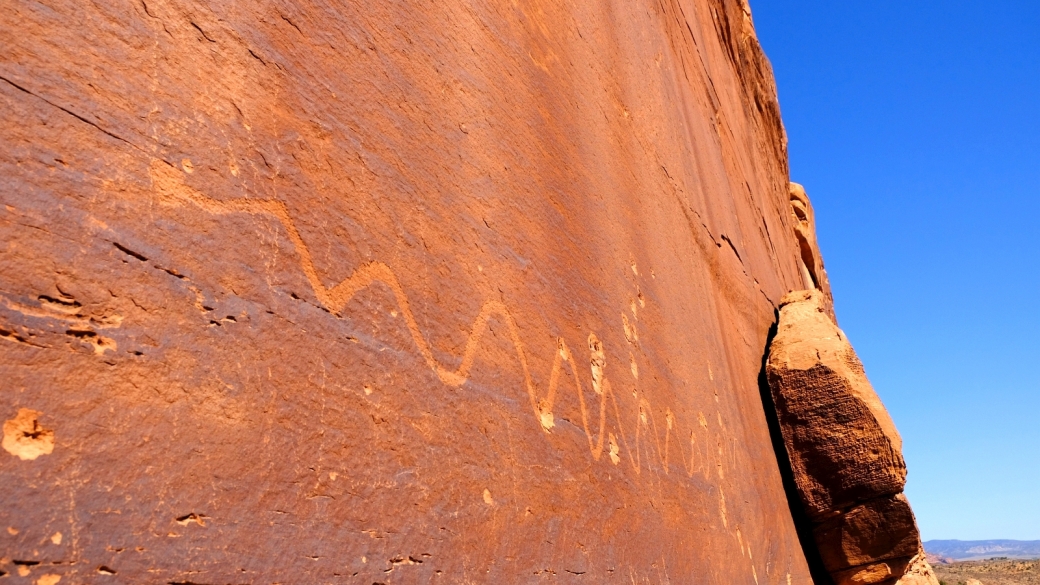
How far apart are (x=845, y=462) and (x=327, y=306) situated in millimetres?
5281

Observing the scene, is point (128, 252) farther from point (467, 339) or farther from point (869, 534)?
point (869, 534)

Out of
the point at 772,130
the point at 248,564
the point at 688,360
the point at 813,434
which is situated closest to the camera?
the point at 248,564

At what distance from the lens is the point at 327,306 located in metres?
2.01

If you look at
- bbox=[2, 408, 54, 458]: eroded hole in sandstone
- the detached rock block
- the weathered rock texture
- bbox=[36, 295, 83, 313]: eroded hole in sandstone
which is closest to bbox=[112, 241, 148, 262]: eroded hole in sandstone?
bbox=[36, 295, 83, 313]: eroded hole in sandstone

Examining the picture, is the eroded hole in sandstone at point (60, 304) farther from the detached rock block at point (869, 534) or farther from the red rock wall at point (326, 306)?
the detached rock block at point (869, 534)

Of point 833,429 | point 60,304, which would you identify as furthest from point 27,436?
point 833,429

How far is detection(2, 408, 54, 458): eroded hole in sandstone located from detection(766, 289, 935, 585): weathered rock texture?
5809mm

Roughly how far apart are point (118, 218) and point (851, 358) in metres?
6.04

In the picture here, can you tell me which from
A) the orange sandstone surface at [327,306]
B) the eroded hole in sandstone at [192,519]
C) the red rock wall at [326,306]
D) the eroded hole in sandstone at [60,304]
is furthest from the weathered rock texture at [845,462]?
the eroded hole in sandstone at [60,304]

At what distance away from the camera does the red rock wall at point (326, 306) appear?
57.9 inches

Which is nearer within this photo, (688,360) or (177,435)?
(177,435)

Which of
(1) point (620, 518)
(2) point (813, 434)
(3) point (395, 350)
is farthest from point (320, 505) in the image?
(2) point (813, 434)

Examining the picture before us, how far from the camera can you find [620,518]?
3.21 meters

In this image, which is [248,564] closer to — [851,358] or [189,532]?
[189,532]
